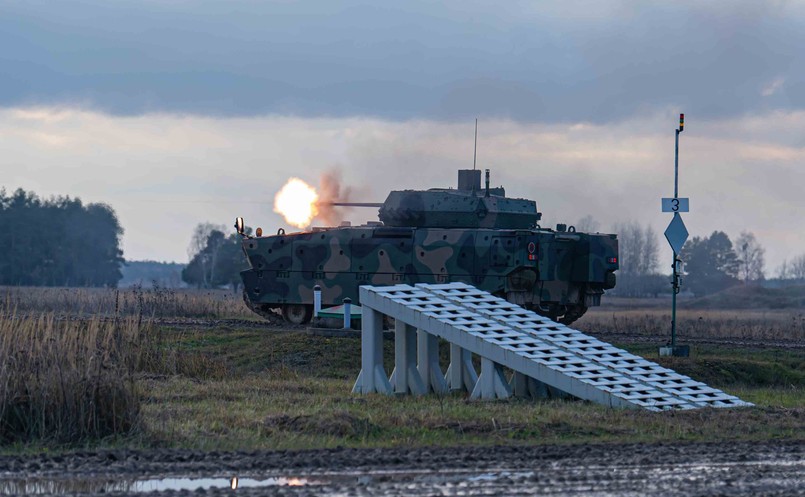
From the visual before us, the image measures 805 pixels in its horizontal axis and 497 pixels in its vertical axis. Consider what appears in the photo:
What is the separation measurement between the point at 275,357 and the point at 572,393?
843 centimetres

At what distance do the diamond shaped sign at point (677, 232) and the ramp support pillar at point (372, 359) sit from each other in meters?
9.00

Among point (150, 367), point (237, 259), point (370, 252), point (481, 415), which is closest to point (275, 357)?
point (150, 367)

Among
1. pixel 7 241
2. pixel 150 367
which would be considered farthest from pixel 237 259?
pixel 150 367

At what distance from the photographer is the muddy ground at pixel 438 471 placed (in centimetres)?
1029

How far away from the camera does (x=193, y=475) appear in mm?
11086

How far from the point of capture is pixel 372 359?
61.8 feet

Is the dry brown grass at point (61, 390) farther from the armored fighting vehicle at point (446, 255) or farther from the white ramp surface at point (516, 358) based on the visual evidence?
the armored fighting vehicle at point (446, 255)

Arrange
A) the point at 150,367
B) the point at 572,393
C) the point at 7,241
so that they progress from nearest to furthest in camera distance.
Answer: the point at 572,393 → the point at 150,367 → the point at 7,241

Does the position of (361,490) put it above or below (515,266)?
below

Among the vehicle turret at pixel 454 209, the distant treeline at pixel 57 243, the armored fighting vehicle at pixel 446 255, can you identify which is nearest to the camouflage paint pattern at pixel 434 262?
the armored fighting vehicle at pixel 446 255

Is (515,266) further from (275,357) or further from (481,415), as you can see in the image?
(481,415)

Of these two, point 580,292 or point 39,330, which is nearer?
point 39,330

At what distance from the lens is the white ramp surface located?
17.1 meters

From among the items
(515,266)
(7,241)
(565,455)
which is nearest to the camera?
(565,455)
